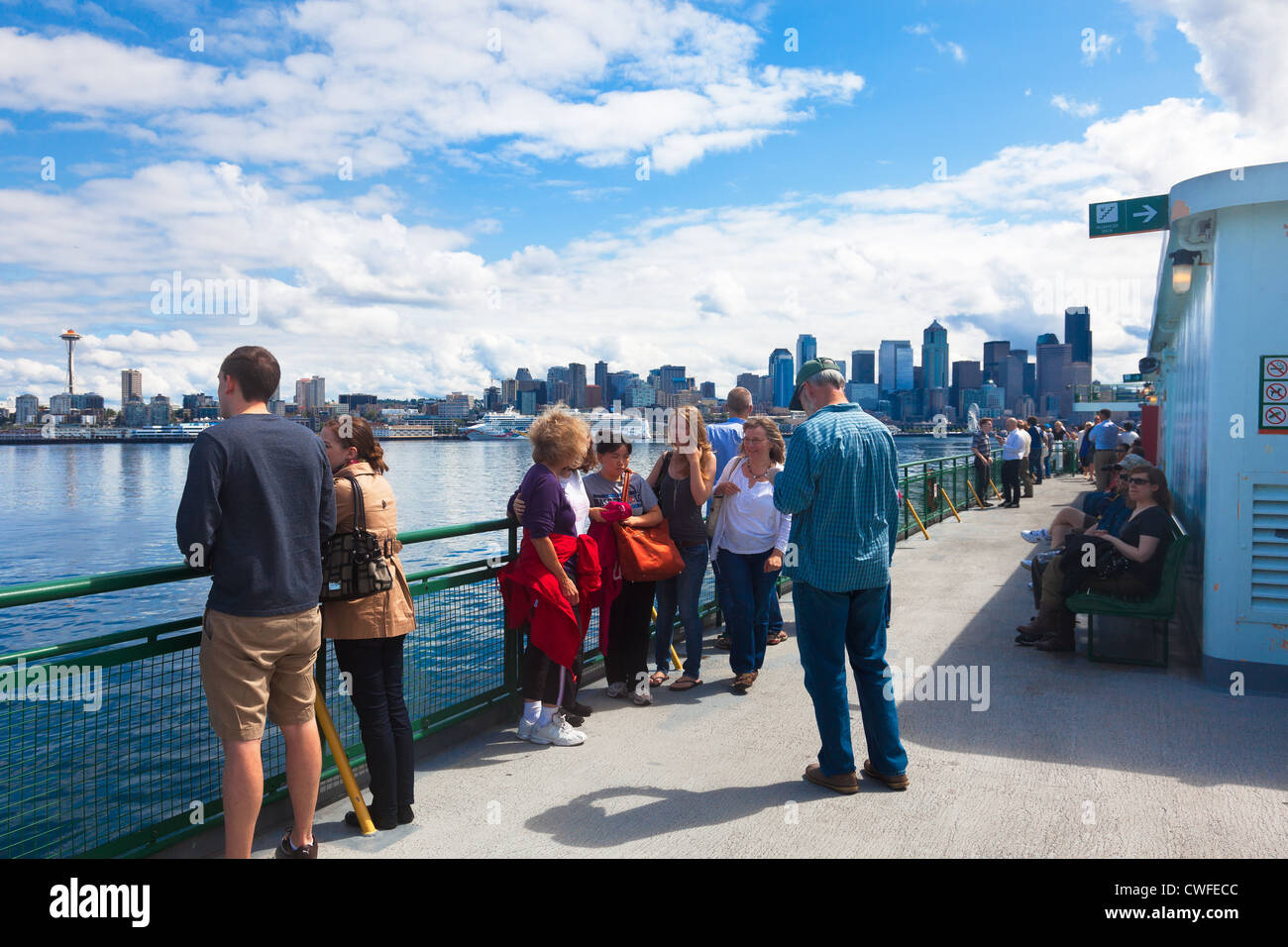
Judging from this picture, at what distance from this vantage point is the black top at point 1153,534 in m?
6.37

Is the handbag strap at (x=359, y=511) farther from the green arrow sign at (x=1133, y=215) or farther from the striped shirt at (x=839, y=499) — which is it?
the green arrow sign at (x=1133, y=215)

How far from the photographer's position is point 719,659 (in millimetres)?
6836

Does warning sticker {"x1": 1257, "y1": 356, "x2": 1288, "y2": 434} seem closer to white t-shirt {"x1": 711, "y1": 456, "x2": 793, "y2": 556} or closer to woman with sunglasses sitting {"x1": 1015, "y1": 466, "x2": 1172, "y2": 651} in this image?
woman with sunglasses sitting {"x1": 1015, "y1": 466, "x2": 1172, "y2": 651}

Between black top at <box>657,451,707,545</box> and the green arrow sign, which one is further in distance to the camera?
the green arrow sign

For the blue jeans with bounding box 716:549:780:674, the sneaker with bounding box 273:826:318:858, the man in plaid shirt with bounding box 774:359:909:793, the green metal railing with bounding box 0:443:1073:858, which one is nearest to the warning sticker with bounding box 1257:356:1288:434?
the man in plaid shirt with bounding box 774:359:909:793

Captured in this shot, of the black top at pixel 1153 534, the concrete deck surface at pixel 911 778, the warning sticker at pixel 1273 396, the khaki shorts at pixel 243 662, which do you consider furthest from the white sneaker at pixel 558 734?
the warning sticker at pixel 1273 396

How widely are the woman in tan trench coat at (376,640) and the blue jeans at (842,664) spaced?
1945 mm

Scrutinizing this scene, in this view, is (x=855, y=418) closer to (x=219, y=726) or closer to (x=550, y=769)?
(x=550, y=769)

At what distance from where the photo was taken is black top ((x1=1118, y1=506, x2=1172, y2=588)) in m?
Result: 6.37

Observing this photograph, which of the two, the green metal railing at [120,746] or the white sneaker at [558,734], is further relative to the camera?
the white sneaker at [558,734]

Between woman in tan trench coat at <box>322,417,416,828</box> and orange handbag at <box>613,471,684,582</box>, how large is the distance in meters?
1.72

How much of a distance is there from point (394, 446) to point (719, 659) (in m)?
156

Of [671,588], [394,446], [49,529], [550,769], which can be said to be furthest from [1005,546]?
[394,446]

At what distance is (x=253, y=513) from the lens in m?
3.26
